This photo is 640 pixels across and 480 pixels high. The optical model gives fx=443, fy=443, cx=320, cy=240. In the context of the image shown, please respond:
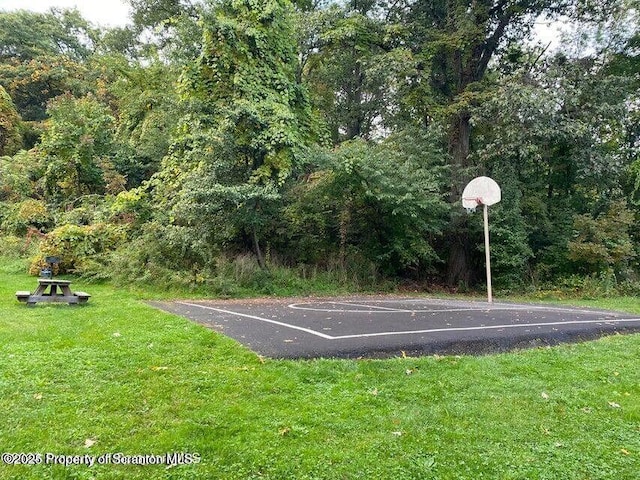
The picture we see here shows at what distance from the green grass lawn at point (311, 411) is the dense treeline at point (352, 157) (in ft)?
19.4

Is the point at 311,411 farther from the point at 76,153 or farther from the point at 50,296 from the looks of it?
the point at 76,153

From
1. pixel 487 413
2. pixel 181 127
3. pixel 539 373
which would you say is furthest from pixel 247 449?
pixel 181 127

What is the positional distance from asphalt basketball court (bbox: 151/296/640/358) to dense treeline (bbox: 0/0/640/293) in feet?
9.53

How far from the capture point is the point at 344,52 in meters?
16.0

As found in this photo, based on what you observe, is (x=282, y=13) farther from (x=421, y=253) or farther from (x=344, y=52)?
(x=421, y=253)

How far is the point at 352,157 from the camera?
11.2 metres

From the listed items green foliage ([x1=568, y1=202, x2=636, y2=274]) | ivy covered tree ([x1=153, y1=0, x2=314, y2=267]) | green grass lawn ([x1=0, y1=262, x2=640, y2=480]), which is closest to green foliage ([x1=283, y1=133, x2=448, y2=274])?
ivy covered tree ([x1=153, y1=0, x2=314, y2=267])

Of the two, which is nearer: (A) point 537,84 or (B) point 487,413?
(B) point 487,413

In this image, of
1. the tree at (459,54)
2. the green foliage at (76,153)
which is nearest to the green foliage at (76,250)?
the green foliage at (76,153)

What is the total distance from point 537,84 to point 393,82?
161 inches

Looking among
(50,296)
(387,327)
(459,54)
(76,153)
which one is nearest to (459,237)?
(459,54)

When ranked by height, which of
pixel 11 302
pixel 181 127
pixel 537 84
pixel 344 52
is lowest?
pixel 11 302

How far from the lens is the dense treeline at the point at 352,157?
1045cm

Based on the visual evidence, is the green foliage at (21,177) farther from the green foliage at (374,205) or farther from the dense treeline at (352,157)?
the green foliage at (374,205)
